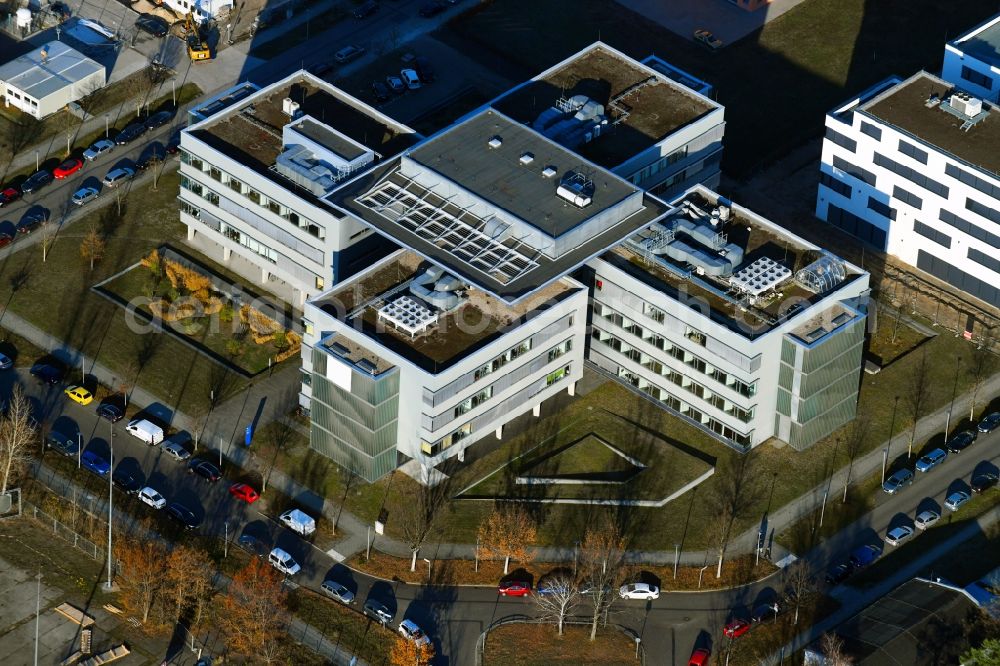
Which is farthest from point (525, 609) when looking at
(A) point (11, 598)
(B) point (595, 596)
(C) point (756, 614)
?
(A) point (11, 598)

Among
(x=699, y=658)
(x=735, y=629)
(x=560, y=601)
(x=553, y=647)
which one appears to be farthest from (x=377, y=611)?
(x=735, y=629)

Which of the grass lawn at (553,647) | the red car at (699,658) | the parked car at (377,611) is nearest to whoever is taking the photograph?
the red car at (699,658)

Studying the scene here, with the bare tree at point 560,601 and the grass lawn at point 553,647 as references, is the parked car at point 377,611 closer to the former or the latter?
the grass lawn at point 553,647

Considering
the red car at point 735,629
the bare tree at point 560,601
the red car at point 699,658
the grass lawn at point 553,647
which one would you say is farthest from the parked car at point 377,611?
the red car at point 735,629

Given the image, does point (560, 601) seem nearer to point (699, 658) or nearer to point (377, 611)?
point (699, 658)

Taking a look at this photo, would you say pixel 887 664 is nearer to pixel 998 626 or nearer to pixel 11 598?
pixel 998 626
